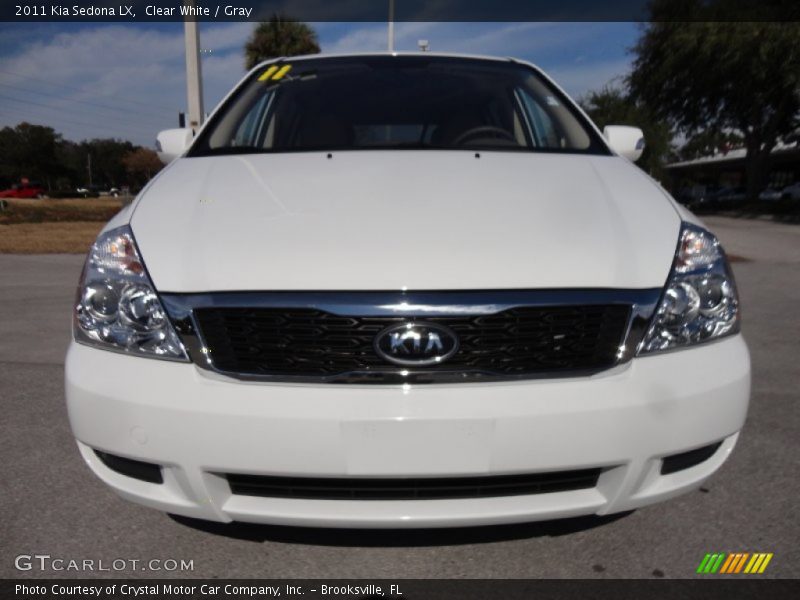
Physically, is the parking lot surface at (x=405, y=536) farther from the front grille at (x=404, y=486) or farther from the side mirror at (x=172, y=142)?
the side mirror at (x=172, y=142)

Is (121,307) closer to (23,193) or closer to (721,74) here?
(721,74)

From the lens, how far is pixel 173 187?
6.62 ft

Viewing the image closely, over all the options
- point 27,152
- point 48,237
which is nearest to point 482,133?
point 48,237

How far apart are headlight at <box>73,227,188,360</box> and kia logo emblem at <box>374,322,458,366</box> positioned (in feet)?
1.62

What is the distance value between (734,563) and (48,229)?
1435 cm

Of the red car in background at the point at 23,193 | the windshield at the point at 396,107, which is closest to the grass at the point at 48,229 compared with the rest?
the windshield at the point at 396,107

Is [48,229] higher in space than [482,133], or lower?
lower

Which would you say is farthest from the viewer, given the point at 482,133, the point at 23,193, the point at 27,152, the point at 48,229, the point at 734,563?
the point at 27,152

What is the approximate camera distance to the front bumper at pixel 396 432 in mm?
1457

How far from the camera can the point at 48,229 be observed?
13.4 metres

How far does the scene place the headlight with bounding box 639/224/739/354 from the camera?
1.62 m

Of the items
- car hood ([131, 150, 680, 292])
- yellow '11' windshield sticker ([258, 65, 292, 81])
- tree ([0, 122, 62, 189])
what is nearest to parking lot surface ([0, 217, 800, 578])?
car hood ([131, 150, 680, 292])

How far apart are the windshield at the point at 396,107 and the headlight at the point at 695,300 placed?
0.85 metres
